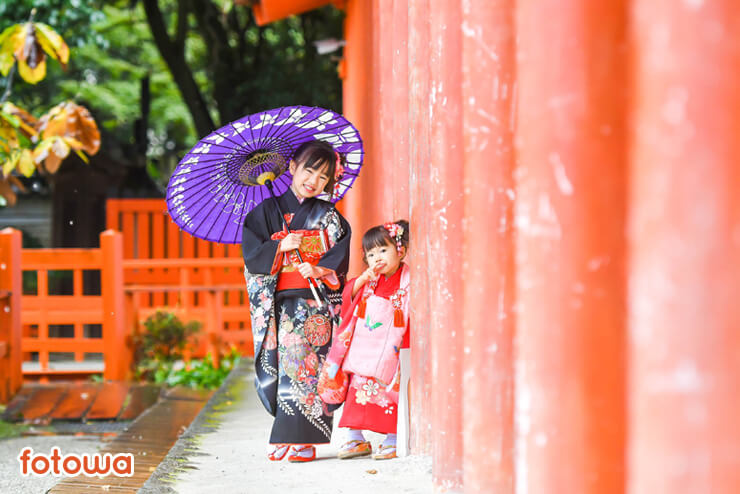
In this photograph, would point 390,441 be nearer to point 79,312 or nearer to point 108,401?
point 108,401

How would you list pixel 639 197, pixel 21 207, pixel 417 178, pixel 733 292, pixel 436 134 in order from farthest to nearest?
pixel 21 207, pixel 417 178, pixel 436 134, pixel 639 197, pixel 733 292

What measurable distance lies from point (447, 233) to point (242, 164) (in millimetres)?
1472

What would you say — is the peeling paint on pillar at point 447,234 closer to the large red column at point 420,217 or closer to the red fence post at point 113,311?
the large red column at point 420,217

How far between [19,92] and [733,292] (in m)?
12.3

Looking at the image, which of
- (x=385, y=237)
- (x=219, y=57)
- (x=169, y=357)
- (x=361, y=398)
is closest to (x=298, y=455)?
(x=361, y=398)

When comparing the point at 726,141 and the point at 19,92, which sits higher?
the point at 19,92

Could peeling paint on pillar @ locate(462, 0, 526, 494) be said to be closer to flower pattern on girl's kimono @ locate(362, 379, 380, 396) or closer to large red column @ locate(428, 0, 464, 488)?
large red column @ locate(428, 0, 464, 488)

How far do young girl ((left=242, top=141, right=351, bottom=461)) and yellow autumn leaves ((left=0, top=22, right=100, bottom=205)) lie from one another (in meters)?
2.17

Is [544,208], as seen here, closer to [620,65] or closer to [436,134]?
[620,65]

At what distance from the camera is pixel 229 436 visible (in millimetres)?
4277

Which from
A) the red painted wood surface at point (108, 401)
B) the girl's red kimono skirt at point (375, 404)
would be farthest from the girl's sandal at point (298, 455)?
the red painted wood surface at point (108, 401)

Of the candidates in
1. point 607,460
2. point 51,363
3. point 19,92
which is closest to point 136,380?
A: point 51,363

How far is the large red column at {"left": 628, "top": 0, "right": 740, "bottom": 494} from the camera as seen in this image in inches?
47.4

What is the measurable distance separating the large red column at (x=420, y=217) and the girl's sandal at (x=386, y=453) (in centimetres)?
14
